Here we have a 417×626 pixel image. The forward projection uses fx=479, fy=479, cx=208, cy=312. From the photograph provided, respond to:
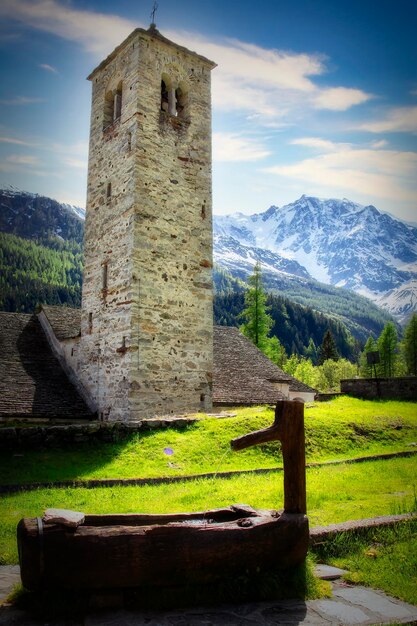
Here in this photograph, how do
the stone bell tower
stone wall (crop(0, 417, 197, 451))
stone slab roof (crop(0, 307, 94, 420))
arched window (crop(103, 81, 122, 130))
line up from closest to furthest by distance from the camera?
1. stone wall (crop(0, 417, 197, 451))
2. the stone bell tower
3. stone slab roof (crop(0, 307, 94, 420))
4. arched window (crop(103, 81, 122, 130))

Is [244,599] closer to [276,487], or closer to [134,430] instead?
[276,487]

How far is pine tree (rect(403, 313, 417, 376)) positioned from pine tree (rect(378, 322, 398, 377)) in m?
1.82

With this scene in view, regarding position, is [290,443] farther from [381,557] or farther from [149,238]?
[149,238]

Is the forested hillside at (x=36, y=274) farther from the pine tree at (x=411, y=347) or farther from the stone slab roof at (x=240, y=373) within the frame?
the stone slab roof at (x=240, y=373)

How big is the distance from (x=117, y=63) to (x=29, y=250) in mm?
169668

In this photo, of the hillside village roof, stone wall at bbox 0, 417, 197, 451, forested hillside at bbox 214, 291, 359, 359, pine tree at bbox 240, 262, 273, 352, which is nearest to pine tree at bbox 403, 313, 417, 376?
pine tree at bbox 240, 262, 273, 352

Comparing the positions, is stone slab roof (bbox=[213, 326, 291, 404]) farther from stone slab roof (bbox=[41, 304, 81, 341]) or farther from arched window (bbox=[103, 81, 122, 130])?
arched window (bbox=[103, 81, 122, 130])

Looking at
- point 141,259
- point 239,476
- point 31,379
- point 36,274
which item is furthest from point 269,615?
point 36,274

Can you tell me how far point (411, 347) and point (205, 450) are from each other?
2384 inches

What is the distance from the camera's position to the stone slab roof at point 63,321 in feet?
68.8

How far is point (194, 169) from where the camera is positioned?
1856 cm

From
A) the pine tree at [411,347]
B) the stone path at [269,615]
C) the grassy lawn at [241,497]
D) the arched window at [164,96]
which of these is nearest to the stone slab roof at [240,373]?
the grassy lawn at [241,497]

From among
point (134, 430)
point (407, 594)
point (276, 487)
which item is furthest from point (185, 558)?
point (134, 430)

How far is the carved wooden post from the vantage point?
4797 mm
